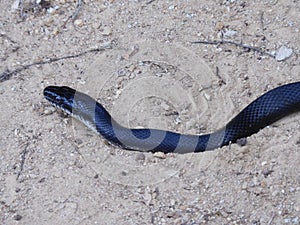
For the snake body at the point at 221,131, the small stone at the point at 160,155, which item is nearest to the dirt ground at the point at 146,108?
the small stone at the point at 160,155

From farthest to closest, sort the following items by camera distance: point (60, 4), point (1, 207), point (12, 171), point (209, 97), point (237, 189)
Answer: point (60, 4)
point (209, 97)
point (12, 171)
point (1, 207)
point (237, 189)

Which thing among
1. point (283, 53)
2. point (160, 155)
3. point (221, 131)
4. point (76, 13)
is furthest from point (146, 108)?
point (76, 13)

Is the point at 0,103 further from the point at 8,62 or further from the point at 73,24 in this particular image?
the point at 73,24

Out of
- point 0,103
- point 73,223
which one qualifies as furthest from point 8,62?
point 73,223

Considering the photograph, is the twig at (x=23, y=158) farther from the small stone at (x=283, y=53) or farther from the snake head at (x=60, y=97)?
the small stone at (x=283, y=53)

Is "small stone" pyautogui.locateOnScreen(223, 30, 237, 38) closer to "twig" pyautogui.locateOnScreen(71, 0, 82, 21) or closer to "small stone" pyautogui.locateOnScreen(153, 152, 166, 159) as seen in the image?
"small stone" pyautogui.locateOnScreen(153, 152, 166, 159)

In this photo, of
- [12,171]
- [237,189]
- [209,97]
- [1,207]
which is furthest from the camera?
[209,97]
